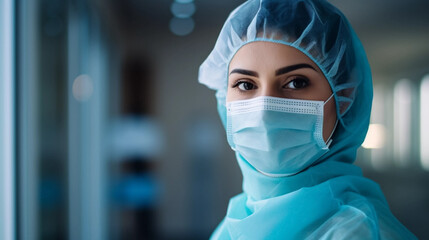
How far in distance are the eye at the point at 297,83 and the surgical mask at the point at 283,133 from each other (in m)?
0.03

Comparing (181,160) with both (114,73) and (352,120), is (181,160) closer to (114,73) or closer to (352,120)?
(114,73)

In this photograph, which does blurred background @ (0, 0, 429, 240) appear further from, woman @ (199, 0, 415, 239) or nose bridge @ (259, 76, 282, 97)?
nose bridge @ (259, 76, 282, 97)

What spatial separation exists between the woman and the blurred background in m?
0.17

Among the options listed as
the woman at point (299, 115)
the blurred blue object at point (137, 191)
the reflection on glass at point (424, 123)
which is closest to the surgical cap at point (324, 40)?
the woman at point (299, 115)

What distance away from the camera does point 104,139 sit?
10.1ft

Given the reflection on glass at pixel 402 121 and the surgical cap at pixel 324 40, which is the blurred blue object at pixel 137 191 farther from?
the surgical cap at pixel 324 40

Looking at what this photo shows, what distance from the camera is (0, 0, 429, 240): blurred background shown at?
1.24 meters

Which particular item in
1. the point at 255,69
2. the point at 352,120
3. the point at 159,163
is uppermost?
the point at 255,69

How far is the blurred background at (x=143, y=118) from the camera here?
1.24 metres

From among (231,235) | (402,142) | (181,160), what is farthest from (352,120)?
(181,160)

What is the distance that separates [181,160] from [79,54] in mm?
2041
